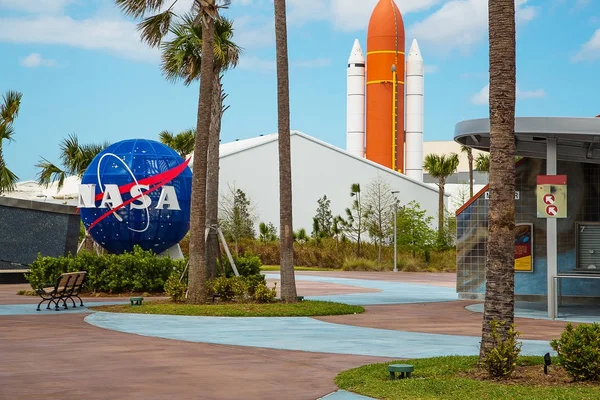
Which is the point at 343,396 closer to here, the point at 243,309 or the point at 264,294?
the point at 243,309

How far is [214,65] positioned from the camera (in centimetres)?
2361

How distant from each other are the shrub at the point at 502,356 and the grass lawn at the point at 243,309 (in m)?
9.34

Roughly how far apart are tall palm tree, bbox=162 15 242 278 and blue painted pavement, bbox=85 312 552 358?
456cm

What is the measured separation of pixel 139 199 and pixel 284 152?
8593mm

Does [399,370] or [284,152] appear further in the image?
[284,152]

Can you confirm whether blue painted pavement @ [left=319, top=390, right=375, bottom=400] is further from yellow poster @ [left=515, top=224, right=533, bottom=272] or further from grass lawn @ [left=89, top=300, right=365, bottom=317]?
yellow poster @ [left=515, top=224, right=533, bottom=272]

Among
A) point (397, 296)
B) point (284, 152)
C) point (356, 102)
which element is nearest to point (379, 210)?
point (356, 102)

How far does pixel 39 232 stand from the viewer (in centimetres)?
3397

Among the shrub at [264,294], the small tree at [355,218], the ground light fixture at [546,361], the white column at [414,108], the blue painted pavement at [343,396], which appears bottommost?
the blue painted pavement at [343,396]

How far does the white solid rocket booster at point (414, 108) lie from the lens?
3516 inches

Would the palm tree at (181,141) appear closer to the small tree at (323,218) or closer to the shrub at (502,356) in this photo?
the small tree at (323,218)

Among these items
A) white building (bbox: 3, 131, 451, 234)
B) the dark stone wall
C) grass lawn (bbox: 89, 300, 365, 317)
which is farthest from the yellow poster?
white building (bbox: 3, 131, 451, 234)

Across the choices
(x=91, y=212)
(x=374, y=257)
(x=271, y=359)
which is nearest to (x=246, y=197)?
(x=374, y=257)

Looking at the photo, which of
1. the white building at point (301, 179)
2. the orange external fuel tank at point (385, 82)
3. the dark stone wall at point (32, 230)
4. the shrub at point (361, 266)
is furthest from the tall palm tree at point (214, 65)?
the orange external fuel tank at point (385, 82)
